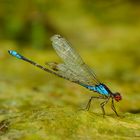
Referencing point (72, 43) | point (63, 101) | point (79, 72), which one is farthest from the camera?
point (72, 43)

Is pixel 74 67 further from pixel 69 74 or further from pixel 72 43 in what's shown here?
pixel 72 43

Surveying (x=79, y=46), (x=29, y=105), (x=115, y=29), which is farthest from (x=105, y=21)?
(x=29, y=105)

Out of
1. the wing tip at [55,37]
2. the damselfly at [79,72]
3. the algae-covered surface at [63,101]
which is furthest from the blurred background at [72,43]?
the wing tip at [55,37]

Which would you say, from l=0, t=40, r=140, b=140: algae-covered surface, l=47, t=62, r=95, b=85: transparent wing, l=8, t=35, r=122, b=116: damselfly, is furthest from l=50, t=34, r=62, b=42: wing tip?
l=0, t=40, r=140, b=140: algae-covered surface

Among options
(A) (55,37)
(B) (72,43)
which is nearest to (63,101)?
(A) (55,37)

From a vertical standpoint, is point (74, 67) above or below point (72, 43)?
below

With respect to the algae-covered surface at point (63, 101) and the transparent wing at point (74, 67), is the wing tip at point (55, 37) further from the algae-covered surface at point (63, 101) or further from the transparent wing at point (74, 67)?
the algae-covered surface at point (63, 101)
